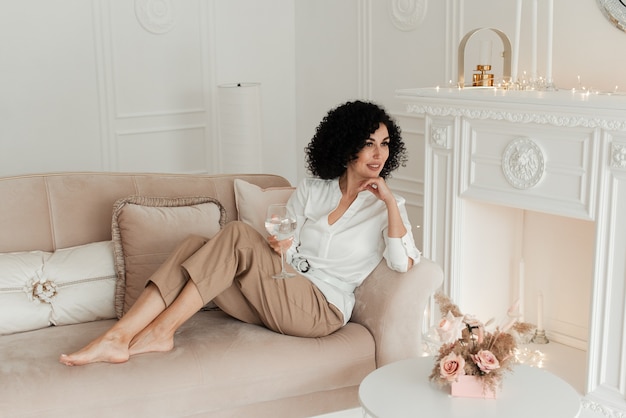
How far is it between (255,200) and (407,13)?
1770mm

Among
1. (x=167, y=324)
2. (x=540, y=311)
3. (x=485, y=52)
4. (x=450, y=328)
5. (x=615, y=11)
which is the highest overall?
(x=615, y=11)

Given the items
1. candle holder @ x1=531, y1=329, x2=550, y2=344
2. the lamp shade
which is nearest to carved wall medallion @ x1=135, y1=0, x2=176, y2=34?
the lamp shade

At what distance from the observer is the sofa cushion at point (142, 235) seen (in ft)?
9.39

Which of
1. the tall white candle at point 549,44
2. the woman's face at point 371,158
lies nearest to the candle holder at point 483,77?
the tall white candle at point 549,44

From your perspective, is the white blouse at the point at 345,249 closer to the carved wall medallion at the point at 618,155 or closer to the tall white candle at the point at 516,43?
the carved wall medallion at the point at 618,155

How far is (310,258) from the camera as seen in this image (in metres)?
2.92

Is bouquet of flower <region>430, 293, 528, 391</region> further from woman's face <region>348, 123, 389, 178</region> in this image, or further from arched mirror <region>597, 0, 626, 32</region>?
arched mirror <region>597, 0, 626, 32</region>

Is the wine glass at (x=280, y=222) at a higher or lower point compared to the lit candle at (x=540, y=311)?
higher

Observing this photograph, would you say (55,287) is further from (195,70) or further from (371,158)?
(195,70)

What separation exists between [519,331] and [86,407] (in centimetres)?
123

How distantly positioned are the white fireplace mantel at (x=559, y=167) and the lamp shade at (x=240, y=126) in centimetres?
146

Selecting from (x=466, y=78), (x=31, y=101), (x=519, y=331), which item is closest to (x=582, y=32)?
(x=466, y=78)

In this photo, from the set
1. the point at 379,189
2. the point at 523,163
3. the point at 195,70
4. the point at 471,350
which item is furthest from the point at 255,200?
the point at 195,70

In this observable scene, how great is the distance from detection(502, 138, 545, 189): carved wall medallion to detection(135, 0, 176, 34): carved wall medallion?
8.27ft
